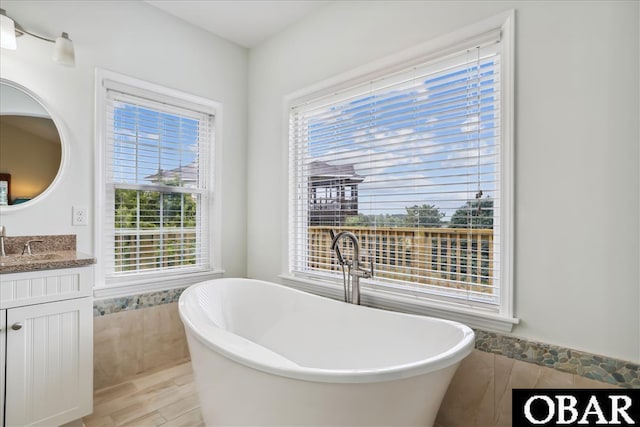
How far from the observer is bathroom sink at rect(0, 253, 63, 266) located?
1.61 metres

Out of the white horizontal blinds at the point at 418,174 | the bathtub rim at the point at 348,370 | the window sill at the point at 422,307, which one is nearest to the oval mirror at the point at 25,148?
the bathtub rim at the point at 348,370

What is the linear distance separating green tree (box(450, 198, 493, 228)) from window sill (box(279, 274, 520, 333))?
0.44 metres

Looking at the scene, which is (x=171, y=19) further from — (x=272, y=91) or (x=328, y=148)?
(x=328, y=148)

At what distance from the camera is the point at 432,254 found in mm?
1909

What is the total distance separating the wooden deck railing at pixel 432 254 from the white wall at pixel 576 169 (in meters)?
0.19

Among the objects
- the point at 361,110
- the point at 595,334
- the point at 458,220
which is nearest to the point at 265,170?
the point at 361,110

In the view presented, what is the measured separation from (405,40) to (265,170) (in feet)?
4.93

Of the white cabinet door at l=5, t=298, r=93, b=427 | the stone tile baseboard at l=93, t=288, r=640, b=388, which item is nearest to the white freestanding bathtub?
the stone tile baseboard at l=93, t=288, r=640, b=388

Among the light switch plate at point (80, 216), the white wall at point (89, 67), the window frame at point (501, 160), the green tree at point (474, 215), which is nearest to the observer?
the window frame at point (501, 160)

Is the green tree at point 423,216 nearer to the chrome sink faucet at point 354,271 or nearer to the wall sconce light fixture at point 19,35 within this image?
the chrome sink faucet at point 354,271

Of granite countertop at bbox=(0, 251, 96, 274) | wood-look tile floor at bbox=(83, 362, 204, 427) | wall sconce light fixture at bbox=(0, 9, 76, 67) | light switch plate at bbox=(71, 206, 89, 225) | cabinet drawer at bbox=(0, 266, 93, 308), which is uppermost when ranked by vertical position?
wall sconce light fixture at bbox=(0, 9, 76, 67)

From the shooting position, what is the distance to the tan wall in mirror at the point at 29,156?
193 centimetres

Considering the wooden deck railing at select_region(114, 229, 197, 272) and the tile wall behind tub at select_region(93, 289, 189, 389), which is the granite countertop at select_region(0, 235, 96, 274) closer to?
the wooden deck railing at select_region(114, 229, 197, 272)

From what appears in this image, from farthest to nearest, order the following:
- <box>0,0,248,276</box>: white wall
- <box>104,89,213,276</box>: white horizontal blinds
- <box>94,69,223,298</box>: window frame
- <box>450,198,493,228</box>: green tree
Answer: <box>104,89,213,276</box>: white horizontal blinds, <box>94,69,223,298</box>: window frame, <box>0,0,248,276</box>: white wall, <box>450,198,493,228</box>: green tree
